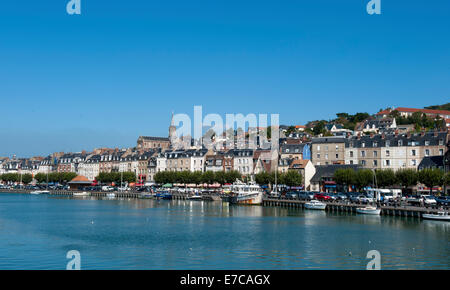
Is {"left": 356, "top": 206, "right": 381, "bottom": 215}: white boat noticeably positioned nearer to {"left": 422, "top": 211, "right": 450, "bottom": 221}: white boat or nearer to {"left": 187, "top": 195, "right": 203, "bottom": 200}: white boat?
{"left": 422, "top": 211, "right": 450, "bottom": 221}: white boat

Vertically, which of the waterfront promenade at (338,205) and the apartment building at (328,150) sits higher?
the apartment building at (328,150)

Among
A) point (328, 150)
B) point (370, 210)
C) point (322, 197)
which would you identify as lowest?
point (370, 210)

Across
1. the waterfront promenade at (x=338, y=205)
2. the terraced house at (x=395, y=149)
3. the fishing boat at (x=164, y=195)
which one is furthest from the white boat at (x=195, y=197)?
the terraced house at (x=395, y=149)

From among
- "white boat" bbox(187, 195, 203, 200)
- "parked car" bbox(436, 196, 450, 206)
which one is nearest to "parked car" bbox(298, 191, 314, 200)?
"parked car" bbox(436, 196, 450, 206)

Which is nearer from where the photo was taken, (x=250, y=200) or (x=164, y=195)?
(x=250, y=200)

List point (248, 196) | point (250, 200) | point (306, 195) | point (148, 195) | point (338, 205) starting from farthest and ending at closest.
A: point (148, 195)
point (248, 196)
point (250, 200)
point (306, 195)
point (338, 205)

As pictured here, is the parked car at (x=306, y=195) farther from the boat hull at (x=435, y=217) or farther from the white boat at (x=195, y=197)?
the boat hull at (x=435, y=217)

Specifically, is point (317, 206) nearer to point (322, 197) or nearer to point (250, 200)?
point (322, 197)

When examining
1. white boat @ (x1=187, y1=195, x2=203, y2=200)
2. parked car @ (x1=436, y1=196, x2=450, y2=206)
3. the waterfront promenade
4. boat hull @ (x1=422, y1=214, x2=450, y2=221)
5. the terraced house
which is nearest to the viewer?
boat hull @ (x1=422, y1=214, x2=450, y2=221)

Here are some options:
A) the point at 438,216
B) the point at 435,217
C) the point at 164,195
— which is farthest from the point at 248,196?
the point at 438,216

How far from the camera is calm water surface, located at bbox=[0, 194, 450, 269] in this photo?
34.3m

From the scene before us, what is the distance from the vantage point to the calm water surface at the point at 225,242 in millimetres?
34281

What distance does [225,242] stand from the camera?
43062mm

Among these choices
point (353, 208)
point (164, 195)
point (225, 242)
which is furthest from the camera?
point (164, 195)
